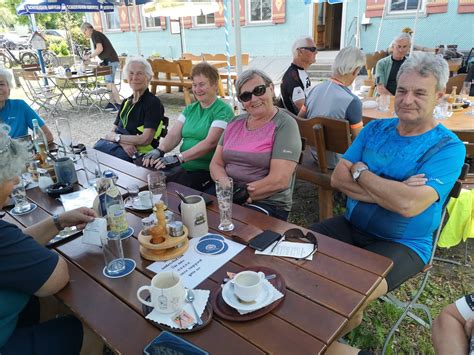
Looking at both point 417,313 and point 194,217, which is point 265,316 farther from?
point 417,313

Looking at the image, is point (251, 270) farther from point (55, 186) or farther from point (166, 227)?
point (55, 186)

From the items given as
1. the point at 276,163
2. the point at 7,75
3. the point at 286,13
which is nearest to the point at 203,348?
the point at 276,163

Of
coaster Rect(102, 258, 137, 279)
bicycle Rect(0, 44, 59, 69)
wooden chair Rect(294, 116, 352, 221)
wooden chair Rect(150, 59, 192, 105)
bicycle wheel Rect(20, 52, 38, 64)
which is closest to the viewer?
coaster Rect(102, 258, 137, 279)

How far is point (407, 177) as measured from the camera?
1777mm

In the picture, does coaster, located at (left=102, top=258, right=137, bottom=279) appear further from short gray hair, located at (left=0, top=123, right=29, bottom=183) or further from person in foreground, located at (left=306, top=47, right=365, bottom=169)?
person in foreground, located at (left=306, top=47, right=365, bottom=169)

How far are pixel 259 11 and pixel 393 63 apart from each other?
8003 millimetres

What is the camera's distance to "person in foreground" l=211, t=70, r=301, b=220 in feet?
6.87

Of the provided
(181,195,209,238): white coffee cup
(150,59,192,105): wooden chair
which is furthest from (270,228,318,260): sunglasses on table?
(150,59,192,105): wooden chair

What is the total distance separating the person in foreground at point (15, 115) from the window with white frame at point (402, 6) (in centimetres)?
952

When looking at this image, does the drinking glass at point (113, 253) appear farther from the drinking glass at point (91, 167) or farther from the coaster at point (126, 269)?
the drinking glass at point (91, 167)

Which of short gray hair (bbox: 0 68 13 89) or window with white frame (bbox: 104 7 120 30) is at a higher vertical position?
window with white frame (bbox: 104 7 120 30)

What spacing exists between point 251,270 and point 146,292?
0.37 m

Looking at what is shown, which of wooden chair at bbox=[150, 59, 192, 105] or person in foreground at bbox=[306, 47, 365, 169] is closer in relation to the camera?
person in foreground at bbox=[306, 47, 365, 169]

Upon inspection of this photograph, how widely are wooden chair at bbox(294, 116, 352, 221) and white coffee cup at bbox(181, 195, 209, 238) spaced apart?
1.39 metres
